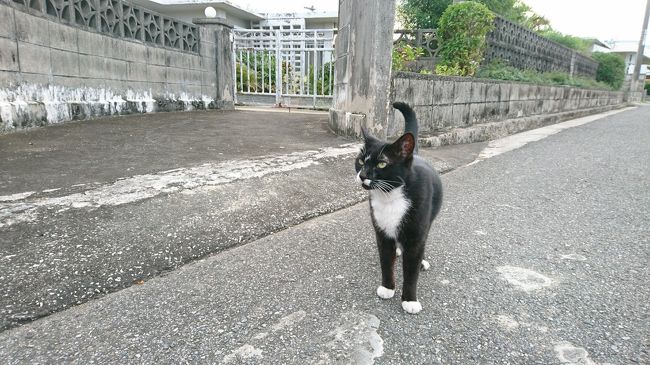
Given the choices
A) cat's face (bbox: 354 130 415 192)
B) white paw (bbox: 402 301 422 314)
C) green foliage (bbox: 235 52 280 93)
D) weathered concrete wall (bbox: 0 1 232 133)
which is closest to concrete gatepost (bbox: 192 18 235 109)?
weathered concrete wall (bbox: 0 1 232 133)

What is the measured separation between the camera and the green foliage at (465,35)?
7.83 m

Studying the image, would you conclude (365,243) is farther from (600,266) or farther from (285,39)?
(285,39)

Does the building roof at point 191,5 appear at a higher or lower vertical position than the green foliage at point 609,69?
higher

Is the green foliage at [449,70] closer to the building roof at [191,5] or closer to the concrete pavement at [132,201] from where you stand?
the concrete pavement at [132,201]

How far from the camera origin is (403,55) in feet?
25.0

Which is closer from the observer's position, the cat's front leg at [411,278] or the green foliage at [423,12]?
the cat's front leg at [411,278]

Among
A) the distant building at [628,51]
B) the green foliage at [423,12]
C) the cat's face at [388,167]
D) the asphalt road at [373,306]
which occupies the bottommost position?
the asphalt road at [373,306]

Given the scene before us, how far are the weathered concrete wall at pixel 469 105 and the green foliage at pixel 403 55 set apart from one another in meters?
0.72

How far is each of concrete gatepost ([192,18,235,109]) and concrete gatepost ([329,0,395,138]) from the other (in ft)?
14.4

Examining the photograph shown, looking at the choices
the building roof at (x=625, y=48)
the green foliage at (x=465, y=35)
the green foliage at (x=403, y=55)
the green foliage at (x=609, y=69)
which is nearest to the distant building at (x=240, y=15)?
the green foliage at (x=403, y=55)

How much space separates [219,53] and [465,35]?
5630 millimetres

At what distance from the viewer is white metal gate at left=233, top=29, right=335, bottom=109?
1066cm

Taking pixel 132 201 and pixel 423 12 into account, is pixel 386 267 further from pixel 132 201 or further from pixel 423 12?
pixel 423 12

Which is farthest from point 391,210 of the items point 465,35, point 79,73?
point 465,35
